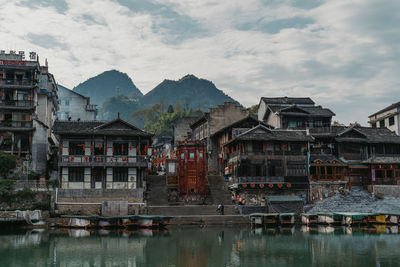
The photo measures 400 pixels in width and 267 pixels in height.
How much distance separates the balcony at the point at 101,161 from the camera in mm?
48500

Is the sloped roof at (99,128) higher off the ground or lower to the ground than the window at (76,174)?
higher

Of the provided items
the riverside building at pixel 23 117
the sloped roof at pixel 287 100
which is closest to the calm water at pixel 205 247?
the riverside building at pixel 23 117

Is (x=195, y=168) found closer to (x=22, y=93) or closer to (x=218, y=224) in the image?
(x=218, y=224)

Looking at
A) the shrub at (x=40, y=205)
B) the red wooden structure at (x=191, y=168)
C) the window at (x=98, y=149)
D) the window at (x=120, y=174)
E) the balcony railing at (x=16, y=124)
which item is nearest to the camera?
the shrub at (x=40, y=205)

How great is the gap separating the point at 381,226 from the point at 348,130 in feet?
56.9

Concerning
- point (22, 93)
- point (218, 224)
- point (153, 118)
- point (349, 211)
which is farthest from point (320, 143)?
point (153, 118)

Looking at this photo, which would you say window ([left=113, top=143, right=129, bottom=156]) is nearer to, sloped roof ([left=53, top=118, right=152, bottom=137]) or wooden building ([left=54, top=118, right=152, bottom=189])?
wooden building ([left=54, top=118, right=152, bottom=189])

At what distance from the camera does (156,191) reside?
167ft

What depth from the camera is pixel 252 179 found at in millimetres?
51344

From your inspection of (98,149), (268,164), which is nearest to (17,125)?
(98,149)

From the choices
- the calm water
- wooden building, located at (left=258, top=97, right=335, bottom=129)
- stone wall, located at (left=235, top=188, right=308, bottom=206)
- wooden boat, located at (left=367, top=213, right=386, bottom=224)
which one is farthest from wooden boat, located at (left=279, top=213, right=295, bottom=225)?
wooden building, located at (left=258, top=97, right=335, bottom=129)

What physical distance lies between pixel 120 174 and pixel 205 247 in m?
20.3

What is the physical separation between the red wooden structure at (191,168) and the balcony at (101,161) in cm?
517

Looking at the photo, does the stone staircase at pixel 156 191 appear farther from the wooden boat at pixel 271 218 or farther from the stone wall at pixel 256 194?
the wooden boat at pixel 271 218
